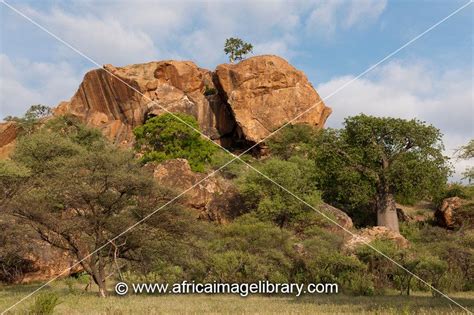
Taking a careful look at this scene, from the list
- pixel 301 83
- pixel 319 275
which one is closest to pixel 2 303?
pixel 319 275

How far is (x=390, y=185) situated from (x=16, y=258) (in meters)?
29.0

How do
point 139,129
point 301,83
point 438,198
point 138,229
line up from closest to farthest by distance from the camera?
point 138,229, point 438,198, point 139,129, point 301,83

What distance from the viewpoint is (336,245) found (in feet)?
104

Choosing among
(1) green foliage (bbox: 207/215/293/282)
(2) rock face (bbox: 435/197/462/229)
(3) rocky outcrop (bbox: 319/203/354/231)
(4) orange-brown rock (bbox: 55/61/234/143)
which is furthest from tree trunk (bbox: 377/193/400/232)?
(4) orange-brown rock (bbox: 55/61/234/143)

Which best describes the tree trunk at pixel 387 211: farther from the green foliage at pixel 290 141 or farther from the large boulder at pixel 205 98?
the large boulder at pixel 205 98

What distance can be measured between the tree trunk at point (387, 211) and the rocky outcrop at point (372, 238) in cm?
779

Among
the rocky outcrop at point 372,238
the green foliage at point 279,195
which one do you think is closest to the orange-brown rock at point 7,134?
the green foliage at point 279,195

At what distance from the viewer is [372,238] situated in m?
34.8

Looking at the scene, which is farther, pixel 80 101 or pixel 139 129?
pixel 80 101

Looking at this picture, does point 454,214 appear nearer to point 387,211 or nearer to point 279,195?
point 387,211

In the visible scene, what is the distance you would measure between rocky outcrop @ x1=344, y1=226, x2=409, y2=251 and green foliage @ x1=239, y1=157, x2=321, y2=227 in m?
5.81

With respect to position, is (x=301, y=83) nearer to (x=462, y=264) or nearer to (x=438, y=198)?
(x=438, y=198)

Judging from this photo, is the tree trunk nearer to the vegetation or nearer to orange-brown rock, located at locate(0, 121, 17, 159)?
the vegetation

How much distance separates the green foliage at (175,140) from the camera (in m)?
60.2
